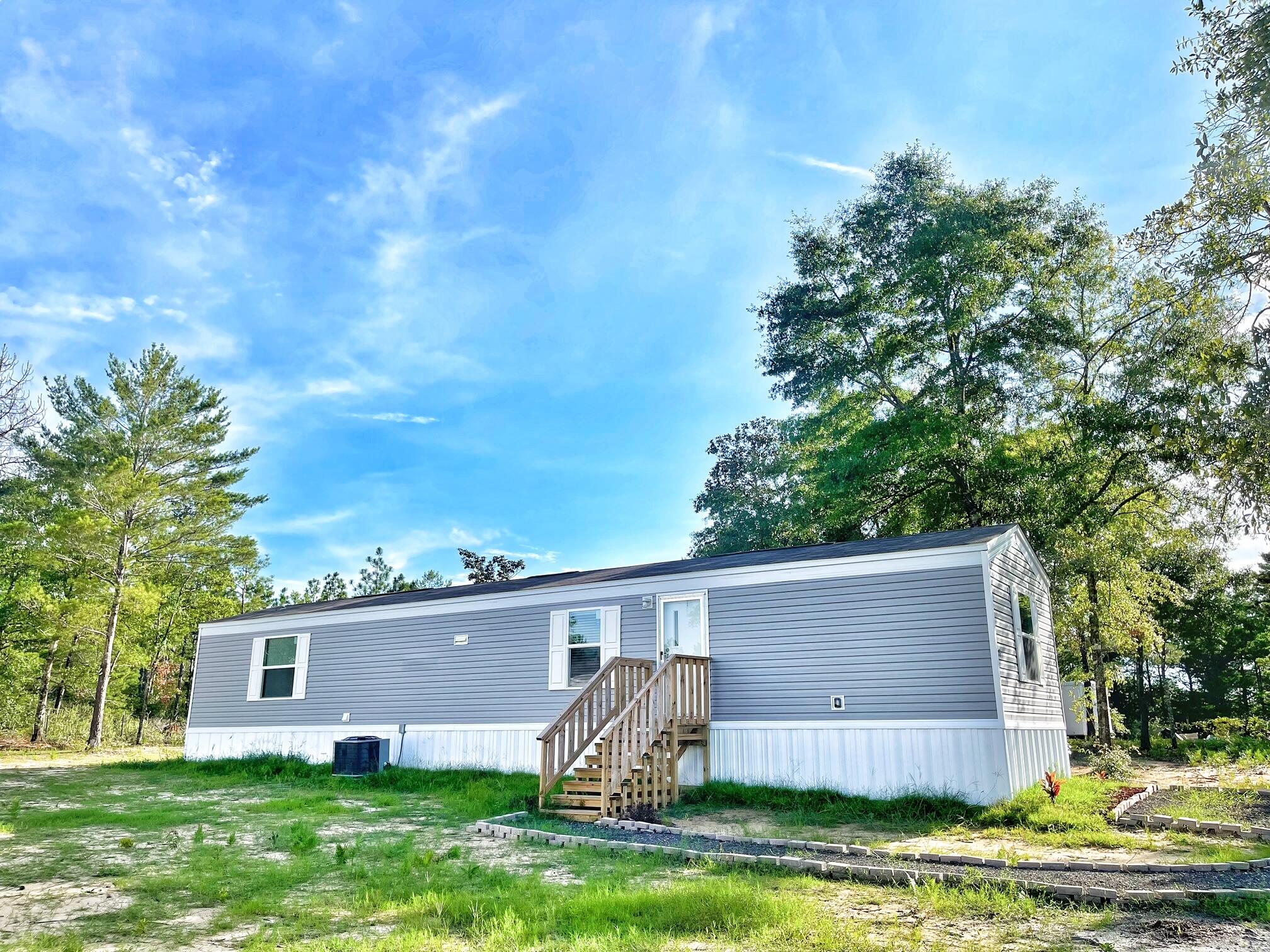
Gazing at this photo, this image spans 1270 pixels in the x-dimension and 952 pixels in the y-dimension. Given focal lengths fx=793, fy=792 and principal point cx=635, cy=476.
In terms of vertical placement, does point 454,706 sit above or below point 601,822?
above

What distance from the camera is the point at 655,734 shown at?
9742 millimetres

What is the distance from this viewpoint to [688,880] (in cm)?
541

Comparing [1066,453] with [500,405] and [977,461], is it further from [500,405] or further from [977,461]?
[500,405]

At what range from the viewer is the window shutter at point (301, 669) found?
605 inches

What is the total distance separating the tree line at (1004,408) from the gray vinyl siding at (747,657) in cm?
456

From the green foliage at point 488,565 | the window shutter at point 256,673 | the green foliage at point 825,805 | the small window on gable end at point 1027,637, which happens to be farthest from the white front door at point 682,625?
the green foliage at point 488,565

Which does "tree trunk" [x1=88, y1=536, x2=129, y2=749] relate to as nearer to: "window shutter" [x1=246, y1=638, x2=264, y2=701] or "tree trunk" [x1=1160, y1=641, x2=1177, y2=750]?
"window shutter" [x1=246, y1=638, x2=264, y2=701]

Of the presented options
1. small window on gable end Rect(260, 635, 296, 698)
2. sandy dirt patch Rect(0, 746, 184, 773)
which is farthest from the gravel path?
sandy dirt patch Rect(0, 746, 184, 773)

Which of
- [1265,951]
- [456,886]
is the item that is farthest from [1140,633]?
[456,886]

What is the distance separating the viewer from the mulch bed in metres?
7.84

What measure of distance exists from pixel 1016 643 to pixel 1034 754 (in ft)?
4.66

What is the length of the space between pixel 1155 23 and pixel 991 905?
10.0m

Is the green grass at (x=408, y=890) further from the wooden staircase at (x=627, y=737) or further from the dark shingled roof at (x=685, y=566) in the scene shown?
the dark shingled roof at (x=685, y=566)

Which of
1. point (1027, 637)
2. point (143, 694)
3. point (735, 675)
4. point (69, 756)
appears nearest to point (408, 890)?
point (735, 675)
